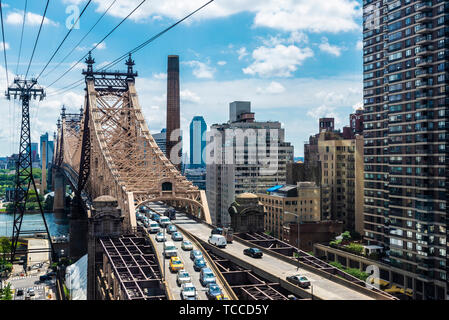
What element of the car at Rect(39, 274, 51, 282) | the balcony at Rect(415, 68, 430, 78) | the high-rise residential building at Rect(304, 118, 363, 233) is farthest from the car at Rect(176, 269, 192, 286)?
the high-rise residential building at Rect(304, 118, 363, 233)

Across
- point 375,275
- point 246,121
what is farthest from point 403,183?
point 246,121

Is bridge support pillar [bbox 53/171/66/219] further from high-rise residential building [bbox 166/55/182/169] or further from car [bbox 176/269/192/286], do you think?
car [bbox 176/269/192/286]

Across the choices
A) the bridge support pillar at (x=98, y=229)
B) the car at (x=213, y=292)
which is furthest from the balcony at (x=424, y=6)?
the car at (x=213, y=292)

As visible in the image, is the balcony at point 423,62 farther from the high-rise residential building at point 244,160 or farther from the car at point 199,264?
the high-rise residential building at point 244,160

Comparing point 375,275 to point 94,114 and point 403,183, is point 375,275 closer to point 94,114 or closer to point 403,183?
point 403,183

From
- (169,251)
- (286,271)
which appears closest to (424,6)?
(286,271)
